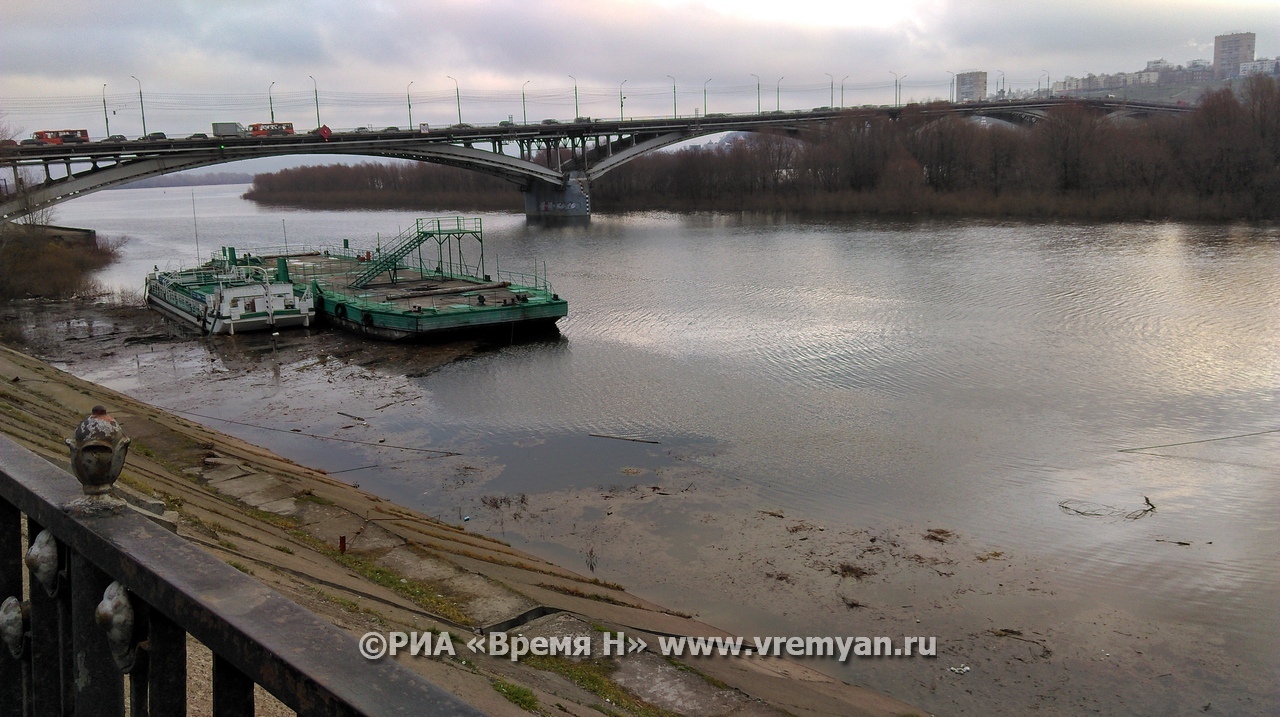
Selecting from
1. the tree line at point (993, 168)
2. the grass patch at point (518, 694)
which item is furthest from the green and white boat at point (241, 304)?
the tree line at point (993, 168)

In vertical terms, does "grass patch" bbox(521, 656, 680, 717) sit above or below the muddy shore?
above

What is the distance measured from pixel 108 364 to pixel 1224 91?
229 feet

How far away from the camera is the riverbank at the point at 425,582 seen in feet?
27.5

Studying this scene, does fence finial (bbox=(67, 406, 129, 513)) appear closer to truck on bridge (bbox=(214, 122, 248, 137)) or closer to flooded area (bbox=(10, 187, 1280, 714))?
flooded area (bbox=(10, 187, 1280, 714))

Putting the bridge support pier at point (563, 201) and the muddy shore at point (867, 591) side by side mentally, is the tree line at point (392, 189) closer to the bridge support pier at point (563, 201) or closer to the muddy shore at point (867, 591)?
the bridge support pier at point (563, 201)

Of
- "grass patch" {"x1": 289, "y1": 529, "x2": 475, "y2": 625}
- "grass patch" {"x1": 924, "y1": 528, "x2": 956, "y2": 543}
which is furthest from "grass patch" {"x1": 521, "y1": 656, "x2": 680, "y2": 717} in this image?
"grass patch" {"x1": 924, "y1": 528, "x2": 956, "y2": 543}

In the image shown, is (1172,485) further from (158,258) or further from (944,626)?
(158,258)

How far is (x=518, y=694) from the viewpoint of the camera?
291 inches

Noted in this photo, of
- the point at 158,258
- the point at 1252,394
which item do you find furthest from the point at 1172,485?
the point at 158,258

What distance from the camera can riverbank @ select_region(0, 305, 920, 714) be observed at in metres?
8.37

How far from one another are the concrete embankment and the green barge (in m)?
14.0

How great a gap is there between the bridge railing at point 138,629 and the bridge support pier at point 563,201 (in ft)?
251

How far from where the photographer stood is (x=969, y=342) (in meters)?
26.8

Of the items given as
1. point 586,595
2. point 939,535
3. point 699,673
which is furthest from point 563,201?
point 699,673
